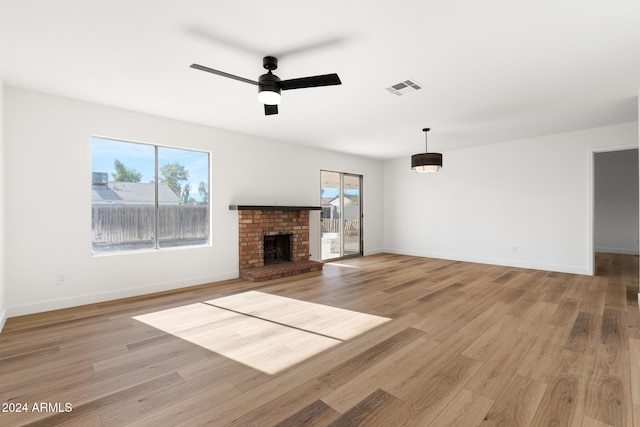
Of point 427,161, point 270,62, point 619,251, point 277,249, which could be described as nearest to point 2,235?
point 270,62

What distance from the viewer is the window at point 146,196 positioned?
156 inches

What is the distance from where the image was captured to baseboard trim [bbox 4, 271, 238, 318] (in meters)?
3.34

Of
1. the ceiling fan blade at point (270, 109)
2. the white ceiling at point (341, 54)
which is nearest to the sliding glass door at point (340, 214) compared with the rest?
the white ceiling at point (341, 54)

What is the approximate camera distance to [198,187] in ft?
15.9

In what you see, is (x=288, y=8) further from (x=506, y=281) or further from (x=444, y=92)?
(x=506, y=281)

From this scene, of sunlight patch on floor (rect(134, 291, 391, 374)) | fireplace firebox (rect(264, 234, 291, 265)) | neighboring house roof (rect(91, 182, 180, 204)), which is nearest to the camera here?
sunlight patch on floor (rect(134, 291, 391, 374))

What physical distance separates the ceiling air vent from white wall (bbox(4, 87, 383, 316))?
293 cm

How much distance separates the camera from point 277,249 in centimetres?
599

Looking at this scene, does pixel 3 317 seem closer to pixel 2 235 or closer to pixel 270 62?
pixel 2 235

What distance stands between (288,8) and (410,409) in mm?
2708

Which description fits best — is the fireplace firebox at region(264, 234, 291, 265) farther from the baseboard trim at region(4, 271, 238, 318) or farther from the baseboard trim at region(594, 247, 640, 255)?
the baseboard trim at region(594, 247, 640, 255)

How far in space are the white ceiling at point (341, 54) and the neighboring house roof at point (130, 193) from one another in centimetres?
106

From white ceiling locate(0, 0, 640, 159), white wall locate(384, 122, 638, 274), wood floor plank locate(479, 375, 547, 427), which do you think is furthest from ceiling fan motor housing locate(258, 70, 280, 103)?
white wall locate(384, 122, 638, 274)

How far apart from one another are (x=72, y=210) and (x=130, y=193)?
0.69 metres
